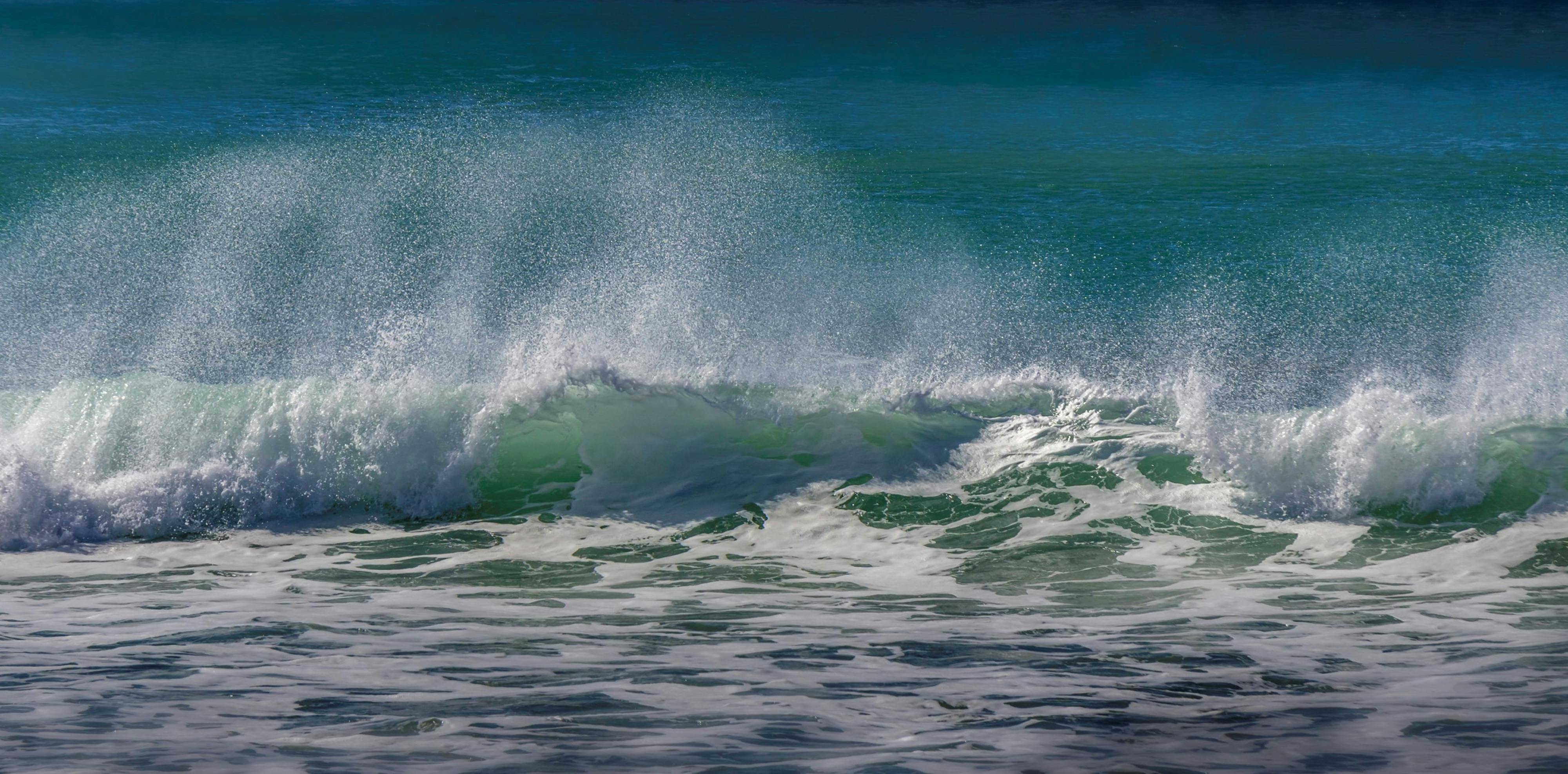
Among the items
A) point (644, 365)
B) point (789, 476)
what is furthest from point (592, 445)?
point (789, 476)

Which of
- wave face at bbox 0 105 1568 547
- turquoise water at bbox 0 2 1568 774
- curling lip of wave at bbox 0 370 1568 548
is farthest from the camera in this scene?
wave face at bbox 0 105 1568 547

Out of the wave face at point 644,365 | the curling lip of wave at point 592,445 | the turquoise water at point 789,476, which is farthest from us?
the wave face at point 644,365

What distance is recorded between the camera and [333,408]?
26.3ft

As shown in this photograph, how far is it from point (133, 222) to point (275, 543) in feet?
46.6

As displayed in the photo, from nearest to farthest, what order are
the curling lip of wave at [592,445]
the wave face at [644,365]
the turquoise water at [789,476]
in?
the turquoise water at [789,476] < the curling lip of wave at [592,445] < the wave face at [644,365]

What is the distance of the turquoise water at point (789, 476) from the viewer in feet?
13.5

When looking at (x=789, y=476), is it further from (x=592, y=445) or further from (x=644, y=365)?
(x=644, y=365)

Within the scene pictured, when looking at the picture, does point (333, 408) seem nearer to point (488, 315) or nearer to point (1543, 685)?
point (488, 315)

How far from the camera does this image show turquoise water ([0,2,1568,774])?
4129 mm

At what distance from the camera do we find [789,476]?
25.4 feet

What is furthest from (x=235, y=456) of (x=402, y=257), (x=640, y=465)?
(x=402, y=257)

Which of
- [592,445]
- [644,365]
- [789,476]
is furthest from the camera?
[644,365]

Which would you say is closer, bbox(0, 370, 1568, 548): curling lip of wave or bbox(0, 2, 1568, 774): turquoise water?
bbox(0, 2, 1568, 774): turquoise water

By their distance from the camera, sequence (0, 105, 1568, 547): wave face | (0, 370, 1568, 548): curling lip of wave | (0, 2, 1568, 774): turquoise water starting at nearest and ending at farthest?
(0, 2, 1568, 774): turquoise water, (0, 370, 1568, 548): curling lip of wave, (0, 105, 1568, 547): wave face
